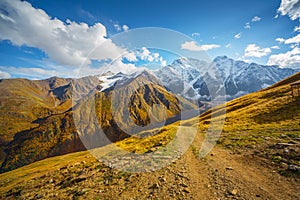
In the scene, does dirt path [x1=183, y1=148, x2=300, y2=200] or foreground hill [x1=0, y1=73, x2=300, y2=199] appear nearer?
dirt path [x1=183, y1=148, x2=300, y2=200]

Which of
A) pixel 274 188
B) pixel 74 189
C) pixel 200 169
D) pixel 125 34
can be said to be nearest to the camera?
pixel 274 188

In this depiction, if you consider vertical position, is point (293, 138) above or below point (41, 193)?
above

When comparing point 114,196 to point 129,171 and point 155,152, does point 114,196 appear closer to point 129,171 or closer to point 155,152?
point 129,171

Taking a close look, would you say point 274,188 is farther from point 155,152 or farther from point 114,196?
point 155,152

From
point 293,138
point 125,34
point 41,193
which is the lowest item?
point 41,193

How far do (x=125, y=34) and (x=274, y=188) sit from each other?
1665 cm

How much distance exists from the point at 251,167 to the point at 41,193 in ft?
51.1

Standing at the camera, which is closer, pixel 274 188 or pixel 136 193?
pixel 274 188

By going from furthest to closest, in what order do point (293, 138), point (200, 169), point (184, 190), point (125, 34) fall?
point (125, 34), point (293, 138), point (200, 169), point (184, 190)

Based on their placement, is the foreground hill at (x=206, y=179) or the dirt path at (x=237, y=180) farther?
the foreground hill at (x=206, y=179)

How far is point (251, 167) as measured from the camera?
1141cm

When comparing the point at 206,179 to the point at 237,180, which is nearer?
the point at 237,180

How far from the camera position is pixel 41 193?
1178cm

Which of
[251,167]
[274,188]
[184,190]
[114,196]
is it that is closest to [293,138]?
[251,167]
